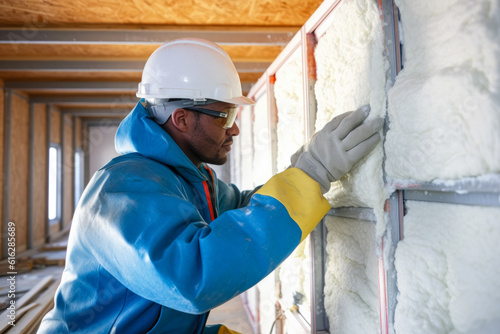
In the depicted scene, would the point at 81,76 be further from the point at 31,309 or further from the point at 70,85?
the point at 31,309

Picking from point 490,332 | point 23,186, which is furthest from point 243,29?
point 23,186

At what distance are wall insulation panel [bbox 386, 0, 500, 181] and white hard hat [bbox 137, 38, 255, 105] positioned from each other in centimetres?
77

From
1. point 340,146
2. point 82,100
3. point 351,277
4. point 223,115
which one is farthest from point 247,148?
point 82,100

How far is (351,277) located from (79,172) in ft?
32.5

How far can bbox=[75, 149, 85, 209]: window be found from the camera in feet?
31.6

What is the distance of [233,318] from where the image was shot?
3.70m

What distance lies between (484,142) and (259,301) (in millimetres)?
2595

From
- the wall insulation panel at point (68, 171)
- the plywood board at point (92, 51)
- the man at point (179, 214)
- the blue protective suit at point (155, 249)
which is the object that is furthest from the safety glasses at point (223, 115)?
the wall insulation panel at point (68, 171)

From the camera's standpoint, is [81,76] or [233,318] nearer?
[233,318]

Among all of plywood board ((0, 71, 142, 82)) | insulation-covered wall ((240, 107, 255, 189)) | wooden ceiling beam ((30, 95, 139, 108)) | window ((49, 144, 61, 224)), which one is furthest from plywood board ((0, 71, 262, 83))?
window ((49, 144, 61, 224))

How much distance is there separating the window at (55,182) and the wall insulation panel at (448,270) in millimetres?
8420

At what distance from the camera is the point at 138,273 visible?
95cm

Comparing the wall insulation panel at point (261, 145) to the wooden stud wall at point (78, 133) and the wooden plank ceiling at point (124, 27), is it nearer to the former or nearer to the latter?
the wooden plank ceiling at point (124, 27)

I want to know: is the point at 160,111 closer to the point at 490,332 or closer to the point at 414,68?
the point at 414,68
